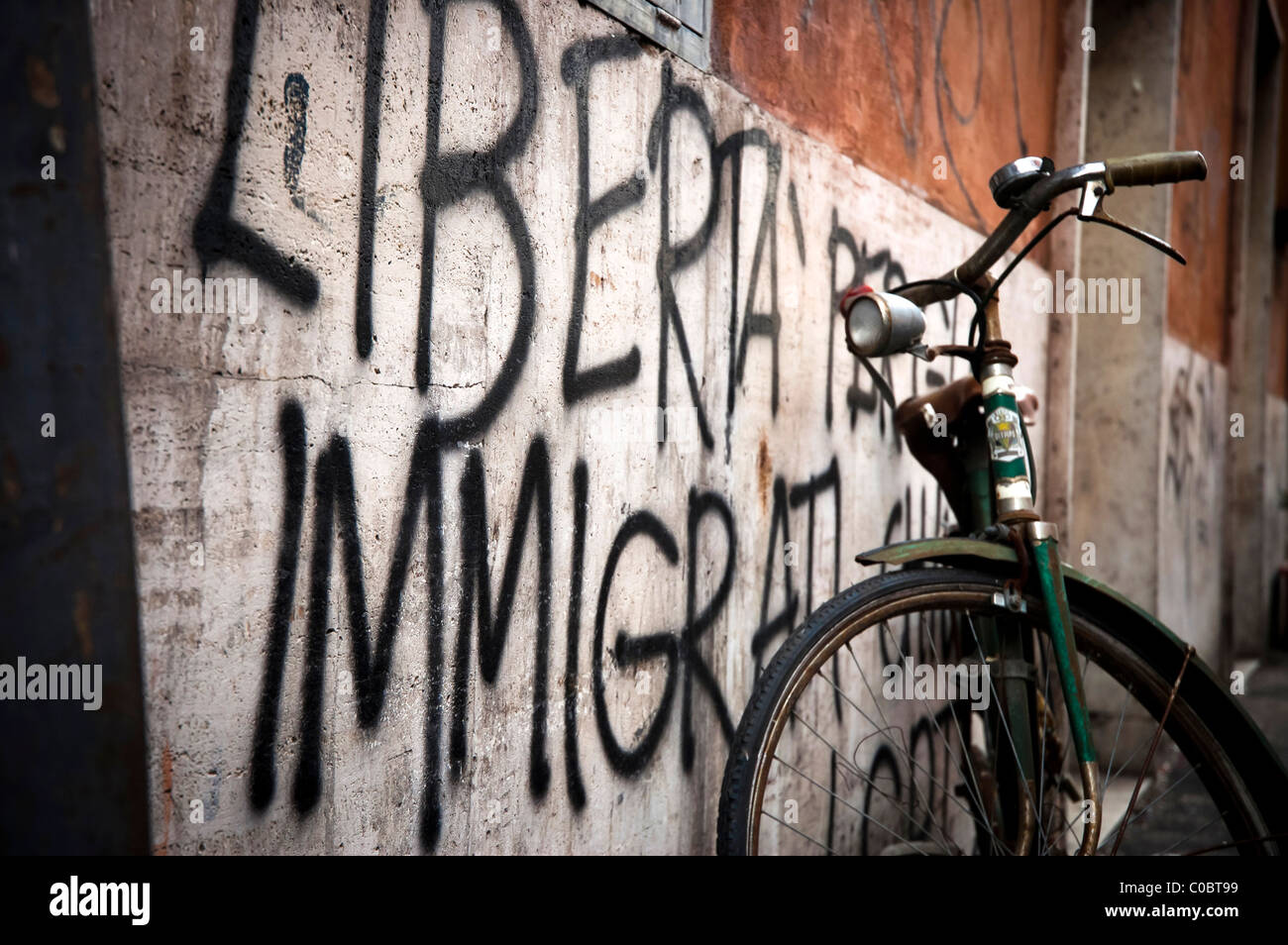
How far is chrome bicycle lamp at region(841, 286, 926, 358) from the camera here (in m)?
1.69

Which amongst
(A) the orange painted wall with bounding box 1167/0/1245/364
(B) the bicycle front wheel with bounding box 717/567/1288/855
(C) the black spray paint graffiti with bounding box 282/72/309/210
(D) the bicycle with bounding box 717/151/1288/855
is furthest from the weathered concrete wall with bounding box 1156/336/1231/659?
(C) the black spray paint graffiti with bounding box 282/72/309/210

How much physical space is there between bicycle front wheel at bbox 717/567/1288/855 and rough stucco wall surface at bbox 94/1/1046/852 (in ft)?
1.14

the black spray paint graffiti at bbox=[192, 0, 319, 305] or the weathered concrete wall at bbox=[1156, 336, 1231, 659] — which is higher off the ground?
the black spray paint graffiti at bbox=[192, 0, 319, 305]

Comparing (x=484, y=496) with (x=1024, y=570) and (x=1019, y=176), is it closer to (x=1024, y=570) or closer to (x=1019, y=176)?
(x=1024, y=570)

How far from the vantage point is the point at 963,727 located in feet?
7.45

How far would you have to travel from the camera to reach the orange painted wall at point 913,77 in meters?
2.22

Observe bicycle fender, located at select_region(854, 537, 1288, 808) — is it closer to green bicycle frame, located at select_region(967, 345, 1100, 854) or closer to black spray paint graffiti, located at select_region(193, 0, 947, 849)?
green bicycle frame, located at select_region(967, 345, 1100, 854)

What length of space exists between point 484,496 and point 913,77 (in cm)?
215

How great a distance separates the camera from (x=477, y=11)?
1.49 meters

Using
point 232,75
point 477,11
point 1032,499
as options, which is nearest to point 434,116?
point 477,11

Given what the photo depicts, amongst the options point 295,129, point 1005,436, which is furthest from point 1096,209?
point 295,129

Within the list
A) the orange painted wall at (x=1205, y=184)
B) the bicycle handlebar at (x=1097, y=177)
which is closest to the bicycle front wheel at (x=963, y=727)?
the bicycle handlebar at (x=1097, y=177)

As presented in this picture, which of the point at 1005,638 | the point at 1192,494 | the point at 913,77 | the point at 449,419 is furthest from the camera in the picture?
the point at 1192,494
